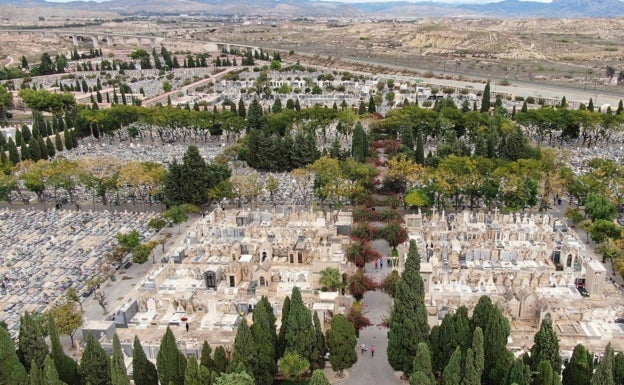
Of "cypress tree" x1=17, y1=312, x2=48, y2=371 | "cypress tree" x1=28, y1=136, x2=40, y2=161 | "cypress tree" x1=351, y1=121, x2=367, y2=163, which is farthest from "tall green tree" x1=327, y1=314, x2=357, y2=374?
"cypress tree" x1=28, y1=136, x2=40, y2=161

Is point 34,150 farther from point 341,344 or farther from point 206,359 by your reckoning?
point 341,344

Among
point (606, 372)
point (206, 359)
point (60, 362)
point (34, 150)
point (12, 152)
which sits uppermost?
point (606, 372)

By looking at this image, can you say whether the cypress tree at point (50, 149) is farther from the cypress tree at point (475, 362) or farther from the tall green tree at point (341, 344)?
the cypress tree at point (475, 362)

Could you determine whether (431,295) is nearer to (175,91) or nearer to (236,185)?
(236,185)

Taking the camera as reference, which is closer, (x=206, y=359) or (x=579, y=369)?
(x=579, y=369)

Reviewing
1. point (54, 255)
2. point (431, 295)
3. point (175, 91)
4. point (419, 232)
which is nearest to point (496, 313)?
point (431, 295)

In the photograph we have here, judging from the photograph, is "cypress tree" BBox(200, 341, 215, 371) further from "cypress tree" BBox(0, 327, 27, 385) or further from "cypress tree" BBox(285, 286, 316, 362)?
"cypress tree" BBox(0, 327, 27, 385)

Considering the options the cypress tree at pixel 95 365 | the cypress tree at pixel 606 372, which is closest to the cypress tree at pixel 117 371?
the cypress tree at pixel 95 365

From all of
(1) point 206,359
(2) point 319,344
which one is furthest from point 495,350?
(1) point 206,359
